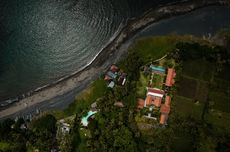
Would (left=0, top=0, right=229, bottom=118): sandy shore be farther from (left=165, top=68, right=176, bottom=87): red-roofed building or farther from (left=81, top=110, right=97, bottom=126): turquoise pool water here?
(left=165, top=68, right=176, bottom=87): red-roofed building

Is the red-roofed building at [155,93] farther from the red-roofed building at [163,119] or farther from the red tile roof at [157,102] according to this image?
the red-roofed building at [163,119]

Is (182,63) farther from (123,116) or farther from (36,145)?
(36,145)

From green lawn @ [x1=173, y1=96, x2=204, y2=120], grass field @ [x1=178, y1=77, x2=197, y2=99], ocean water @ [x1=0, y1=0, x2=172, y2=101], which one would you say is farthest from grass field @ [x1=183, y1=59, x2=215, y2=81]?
ocean water @ [x1=0, y1=0, x2=172, y2=101]

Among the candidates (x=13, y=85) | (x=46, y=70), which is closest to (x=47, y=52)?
(x=46, y=70)

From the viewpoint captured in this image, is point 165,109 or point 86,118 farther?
point 165,109

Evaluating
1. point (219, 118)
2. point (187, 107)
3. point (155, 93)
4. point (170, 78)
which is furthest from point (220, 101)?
point (155, 93)

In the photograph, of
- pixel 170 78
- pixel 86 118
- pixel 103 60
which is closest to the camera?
pixel 86 118

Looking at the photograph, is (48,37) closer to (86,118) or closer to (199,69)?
(86,118)
